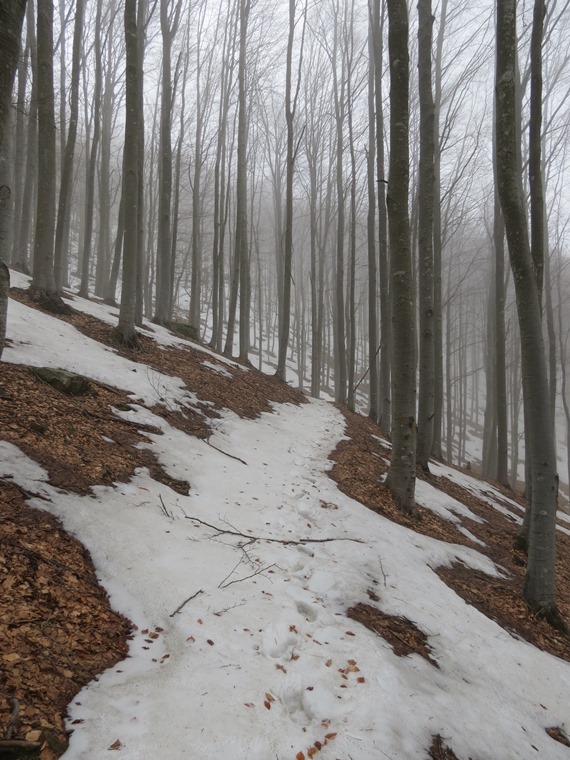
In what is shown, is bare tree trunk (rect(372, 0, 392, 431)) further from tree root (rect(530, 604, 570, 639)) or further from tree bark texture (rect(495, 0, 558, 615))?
tree root (rect(530, 604, 570, 639))

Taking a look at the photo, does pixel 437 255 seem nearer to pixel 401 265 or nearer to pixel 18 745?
pixel 401 265

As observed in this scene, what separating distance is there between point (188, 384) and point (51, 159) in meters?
5.51

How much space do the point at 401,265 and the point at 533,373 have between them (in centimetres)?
233

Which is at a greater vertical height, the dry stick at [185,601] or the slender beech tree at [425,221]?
the slender beech tree at [425,221]

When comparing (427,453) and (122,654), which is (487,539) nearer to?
(427,453)

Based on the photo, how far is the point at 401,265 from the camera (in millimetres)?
5520

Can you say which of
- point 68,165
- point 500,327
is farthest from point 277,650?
point 68,165

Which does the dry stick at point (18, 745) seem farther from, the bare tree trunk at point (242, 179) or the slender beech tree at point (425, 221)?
the bare tree trunk at point (242, 179)

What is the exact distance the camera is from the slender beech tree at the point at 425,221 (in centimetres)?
733

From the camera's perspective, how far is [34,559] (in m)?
2.47

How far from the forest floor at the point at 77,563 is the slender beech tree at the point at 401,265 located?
2.00 feet

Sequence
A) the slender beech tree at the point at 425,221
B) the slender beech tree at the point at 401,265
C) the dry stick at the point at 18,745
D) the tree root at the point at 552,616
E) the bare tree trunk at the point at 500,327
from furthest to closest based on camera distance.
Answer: the bare tree trunk at the point at 500,327
the slender beech tree at the point at 425,221
the slender beech tree at the point at 401,265
the tree root at the point at 552,616
the dry stick at the point at 18,745

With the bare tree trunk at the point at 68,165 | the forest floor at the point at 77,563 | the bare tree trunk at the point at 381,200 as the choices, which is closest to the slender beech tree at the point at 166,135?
the bare tree trunk at the point at 68,165

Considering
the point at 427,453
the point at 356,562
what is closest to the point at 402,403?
the point at 356,562
